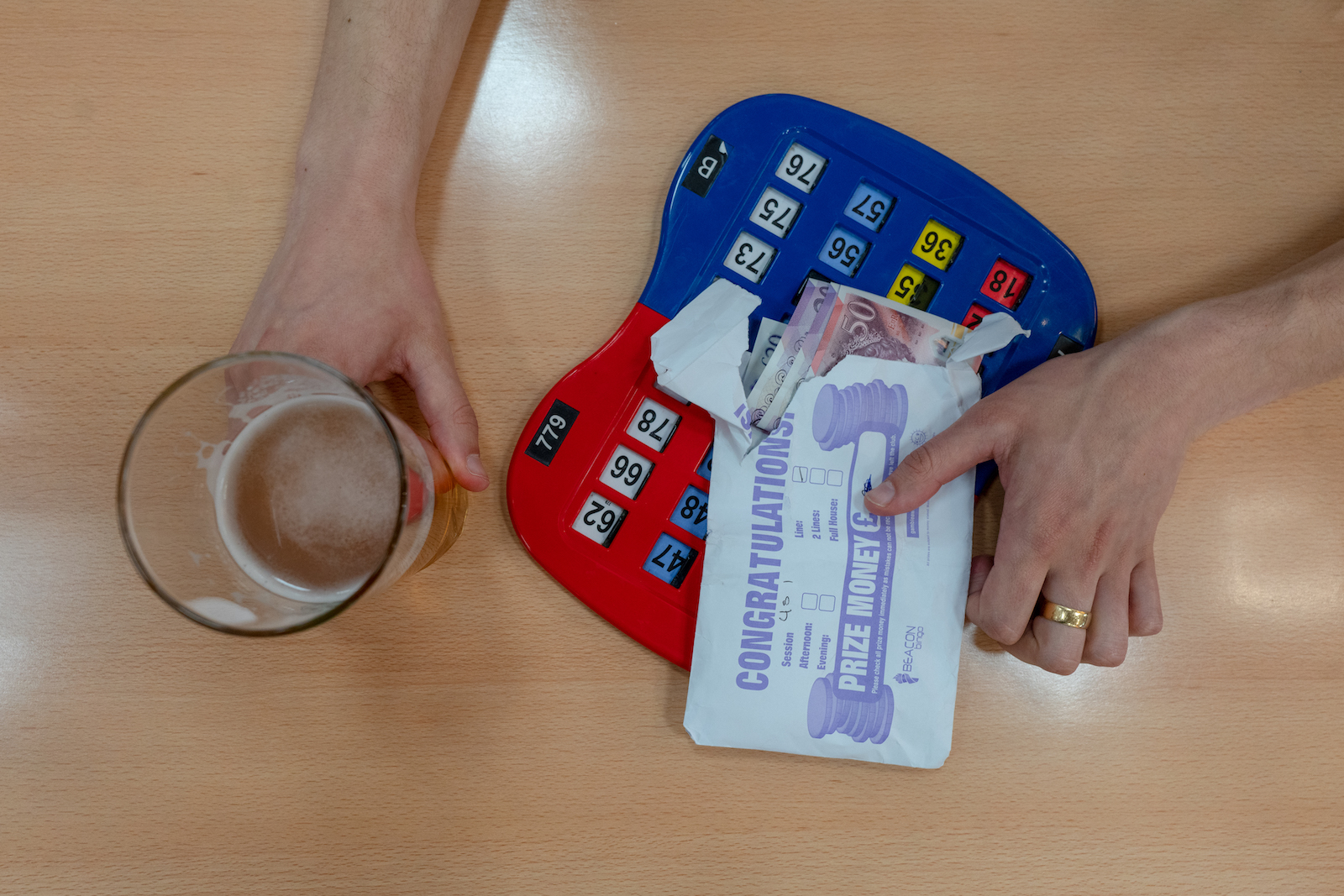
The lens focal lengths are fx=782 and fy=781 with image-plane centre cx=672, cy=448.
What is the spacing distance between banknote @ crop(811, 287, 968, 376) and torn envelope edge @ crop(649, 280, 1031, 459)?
0.02 metres

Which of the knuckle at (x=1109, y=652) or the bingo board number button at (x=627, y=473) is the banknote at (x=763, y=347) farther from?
the knuckle at (x=1109, y=652)

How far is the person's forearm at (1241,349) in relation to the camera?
57 centimetres

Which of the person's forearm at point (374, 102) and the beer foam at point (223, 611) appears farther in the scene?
the person's forearm at point (374, 102)

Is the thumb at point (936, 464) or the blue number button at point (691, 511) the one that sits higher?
the thumb at point (936, 464)

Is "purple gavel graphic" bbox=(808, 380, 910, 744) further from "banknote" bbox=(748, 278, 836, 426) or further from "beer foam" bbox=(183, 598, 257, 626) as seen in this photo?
"beer foam" bbox=(183, 598, 257, 626)

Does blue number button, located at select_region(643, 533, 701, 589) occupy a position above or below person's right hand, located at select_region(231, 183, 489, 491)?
below

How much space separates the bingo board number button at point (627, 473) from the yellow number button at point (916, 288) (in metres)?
0.24

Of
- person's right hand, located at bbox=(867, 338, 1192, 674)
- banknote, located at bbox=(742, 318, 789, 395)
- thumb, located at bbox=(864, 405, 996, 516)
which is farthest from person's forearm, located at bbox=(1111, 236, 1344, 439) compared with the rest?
banknote, located at bbox=(742, 318, 789, 395)

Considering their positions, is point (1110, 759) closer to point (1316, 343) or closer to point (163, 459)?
point (1316, 343)

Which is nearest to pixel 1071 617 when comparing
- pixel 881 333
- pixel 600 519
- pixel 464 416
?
pixel 881 333

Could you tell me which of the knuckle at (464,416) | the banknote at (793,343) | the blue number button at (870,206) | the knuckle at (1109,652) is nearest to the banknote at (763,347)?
the banknote at (793,343)

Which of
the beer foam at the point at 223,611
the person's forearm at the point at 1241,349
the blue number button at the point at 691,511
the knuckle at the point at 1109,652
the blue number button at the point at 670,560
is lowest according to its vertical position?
the beer foam at the point at 223,611

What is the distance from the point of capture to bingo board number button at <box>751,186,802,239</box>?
622 millimetres

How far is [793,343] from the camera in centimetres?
61
